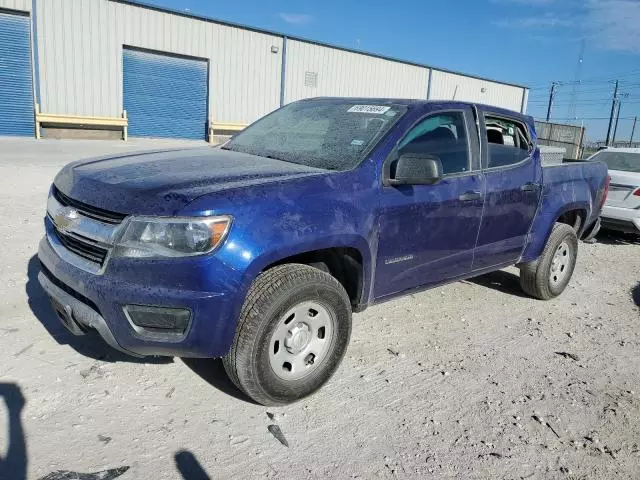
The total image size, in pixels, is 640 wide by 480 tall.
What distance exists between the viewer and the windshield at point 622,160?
8.94 m

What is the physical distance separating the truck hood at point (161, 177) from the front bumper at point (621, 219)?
6.80 metres

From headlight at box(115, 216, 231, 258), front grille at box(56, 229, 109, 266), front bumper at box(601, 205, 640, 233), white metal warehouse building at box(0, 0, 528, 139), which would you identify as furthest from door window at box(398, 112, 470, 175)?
white metal warehouse building at box(0, 0, 528, 139)

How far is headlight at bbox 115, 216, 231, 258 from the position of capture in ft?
8.58

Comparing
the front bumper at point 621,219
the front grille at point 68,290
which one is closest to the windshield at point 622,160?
the front bumper at point 621,219

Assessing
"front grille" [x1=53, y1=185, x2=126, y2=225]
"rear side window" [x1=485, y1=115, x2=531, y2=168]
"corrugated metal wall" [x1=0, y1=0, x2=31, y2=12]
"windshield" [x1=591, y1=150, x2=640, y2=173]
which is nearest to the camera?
"front grille" [x1=53, y1=185, x2=126, y2=225]

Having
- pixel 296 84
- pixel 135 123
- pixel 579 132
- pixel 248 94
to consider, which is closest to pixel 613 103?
pixel 579 132

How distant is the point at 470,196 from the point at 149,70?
17630 millimetres

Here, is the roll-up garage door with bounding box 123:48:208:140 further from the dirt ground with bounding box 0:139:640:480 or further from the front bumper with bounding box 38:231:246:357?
A: the front bumper with bounding box 38:231:246:357

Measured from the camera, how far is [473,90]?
31.1 m

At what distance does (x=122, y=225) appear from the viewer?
8.83 feet

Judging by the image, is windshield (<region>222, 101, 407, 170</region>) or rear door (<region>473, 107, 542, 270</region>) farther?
rear door (<region>473, 107, 542, 270</region>)

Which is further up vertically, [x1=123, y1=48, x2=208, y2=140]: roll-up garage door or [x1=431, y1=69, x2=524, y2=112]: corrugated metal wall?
[x1=431, y1=69, x2=524, y2=112]: corrugated metal wall

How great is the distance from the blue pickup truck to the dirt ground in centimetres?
35

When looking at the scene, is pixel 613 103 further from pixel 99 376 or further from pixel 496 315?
pixel 99 376
